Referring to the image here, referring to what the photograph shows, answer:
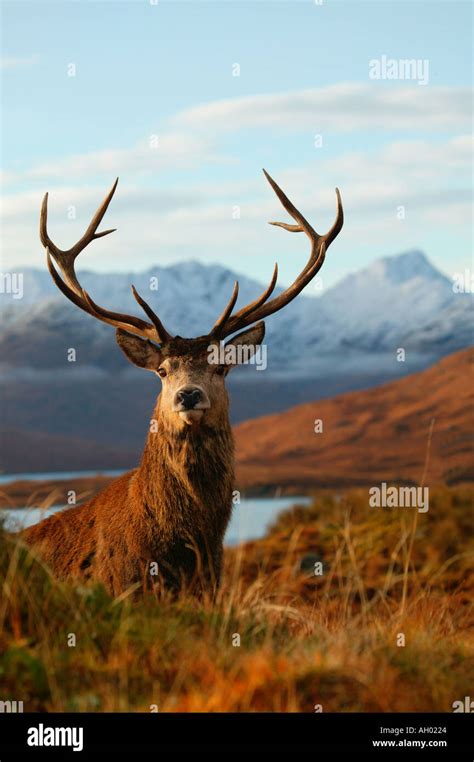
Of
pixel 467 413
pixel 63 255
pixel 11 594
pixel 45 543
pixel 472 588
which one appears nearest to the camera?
pixel 11 594

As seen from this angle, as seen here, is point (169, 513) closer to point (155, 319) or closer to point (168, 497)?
point (168, 497)

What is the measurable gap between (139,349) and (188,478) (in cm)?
128

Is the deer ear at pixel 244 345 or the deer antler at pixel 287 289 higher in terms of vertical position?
the deer antler at pixel 287 289

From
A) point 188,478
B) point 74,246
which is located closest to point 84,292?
point 74,246

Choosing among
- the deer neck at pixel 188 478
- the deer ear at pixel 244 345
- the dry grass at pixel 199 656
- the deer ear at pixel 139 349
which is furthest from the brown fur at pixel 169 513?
the dry grass at pixel 199 656

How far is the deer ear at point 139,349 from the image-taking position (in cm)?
990

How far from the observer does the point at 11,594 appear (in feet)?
23.3

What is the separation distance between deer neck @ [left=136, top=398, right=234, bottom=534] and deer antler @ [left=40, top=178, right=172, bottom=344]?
0.90m

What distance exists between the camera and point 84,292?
10.4 meters

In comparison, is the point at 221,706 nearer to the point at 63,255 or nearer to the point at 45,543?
the point at 45,543

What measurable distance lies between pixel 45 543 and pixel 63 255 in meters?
2.70

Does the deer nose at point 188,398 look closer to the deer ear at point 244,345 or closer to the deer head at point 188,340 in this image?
the deer head at point 188,340
